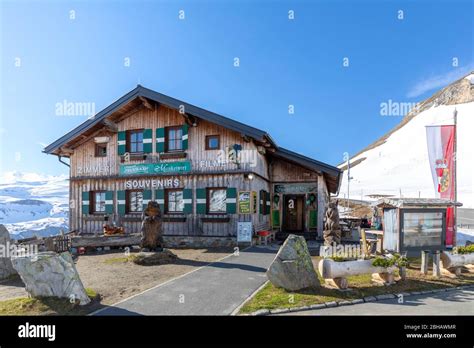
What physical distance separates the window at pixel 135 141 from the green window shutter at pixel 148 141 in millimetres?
423

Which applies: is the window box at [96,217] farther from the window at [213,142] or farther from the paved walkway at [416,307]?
the paved walkway at [416,307]

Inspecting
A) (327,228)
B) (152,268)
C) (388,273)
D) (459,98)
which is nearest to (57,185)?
(152,268)

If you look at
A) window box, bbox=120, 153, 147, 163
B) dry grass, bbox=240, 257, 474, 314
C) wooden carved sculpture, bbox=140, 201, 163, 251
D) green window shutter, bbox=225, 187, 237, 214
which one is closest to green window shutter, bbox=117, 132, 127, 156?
window box, bbox=120, 153, 147, 163

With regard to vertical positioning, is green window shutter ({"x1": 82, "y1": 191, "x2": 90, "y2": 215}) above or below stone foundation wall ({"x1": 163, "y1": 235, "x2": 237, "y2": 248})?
above

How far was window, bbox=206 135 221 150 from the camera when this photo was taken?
551 inches

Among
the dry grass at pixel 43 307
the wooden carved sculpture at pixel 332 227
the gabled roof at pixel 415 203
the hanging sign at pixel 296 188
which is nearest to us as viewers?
the dry grass at pixel 43 307

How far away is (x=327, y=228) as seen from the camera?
412 inches

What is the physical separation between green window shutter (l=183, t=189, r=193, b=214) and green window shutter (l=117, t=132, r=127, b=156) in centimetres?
445

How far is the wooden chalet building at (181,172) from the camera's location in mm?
13539

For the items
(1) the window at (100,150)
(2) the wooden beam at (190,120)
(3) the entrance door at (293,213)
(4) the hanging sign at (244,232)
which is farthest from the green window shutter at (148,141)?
(3) the entrance door at (293,213)

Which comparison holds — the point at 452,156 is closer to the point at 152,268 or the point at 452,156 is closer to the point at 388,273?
the point at 388,273

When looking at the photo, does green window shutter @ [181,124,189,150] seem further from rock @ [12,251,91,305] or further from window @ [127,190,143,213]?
rock @ [12,251,91,305]
